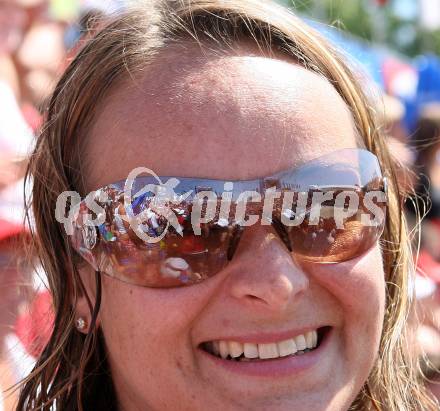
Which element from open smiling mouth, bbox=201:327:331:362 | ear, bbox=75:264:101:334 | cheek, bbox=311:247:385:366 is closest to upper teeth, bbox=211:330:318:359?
open smiling mouth, bbox=201:327:331:362

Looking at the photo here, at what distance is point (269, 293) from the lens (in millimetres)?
1315

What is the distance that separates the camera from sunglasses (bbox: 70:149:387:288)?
135cm

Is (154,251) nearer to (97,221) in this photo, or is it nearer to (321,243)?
(97,221)

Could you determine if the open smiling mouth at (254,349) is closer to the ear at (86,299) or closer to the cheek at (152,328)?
the cheek at (152,328)

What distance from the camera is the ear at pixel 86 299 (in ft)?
5.10

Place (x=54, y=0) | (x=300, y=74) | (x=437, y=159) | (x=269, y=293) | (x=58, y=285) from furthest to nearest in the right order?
(x=437, y=159) < (x=54, y=0) < (x=58, y=285) < (x=300, y=74) < (x=269, y=293)

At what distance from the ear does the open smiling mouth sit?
29 cm

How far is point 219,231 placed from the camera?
1.36 m

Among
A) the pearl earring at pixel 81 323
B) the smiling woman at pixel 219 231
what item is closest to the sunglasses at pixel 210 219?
the smiling woman at pixel 219 231

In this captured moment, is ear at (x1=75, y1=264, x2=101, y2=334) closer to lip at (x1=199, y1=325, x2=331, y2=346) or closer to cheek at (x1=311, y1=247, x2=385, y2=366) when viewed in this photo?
lip at (x1=199, y1=325, x2=331, y2=346)

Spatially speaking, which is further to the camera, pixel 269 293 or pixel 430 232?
pixel 430 232

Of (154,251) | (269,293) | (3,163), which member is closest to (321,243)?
(269,293)

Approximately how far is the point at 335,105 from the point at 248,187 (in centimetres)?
33

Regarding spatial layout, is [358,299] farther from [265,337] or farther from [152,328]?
[152,328]
